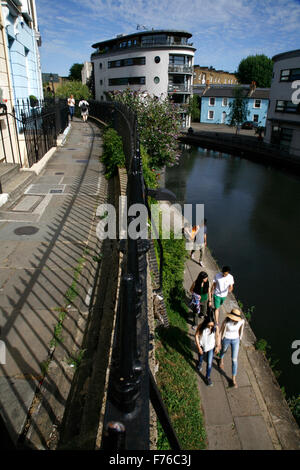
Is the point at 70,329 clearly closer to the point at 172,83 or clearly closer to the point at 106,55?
the point at 172,83

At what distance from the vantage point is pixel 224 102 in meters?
63.4

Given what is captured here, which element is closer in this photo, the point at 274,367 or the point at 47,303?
the point at 47,303

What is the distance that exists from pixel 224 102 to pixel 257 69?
22.6 meters

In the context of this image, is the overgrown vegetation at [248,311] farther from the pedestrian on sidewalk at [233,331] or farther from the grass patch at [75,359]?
the grass patch at [75,359]

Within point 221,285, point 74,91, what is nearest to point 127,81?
point 74,91

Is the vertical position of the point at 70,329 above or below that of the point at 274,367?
above

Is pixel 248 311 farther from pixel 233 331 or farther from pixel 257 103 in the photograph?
pixel 257 103

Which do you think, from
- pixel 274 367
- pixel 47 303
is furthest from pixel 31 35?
pixel 274 367

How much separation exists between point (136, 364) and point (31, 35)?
2073 cm

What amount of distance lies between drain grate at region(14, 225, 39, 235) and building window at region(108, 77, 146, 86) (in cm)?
5256

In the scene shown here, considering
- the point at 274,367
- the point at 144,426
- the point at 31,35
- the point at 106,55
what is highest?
the point at 106,55

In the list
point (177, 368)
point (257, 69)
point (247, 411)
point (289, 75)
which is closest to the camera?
point (247, 411)

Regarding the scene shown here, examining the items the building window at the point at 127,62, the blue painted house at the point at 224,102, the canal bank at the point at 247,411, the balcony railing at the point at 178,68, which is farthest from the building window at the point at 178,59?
the canal bank at the point at 247,411

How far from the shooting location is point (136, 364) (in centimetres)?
179
